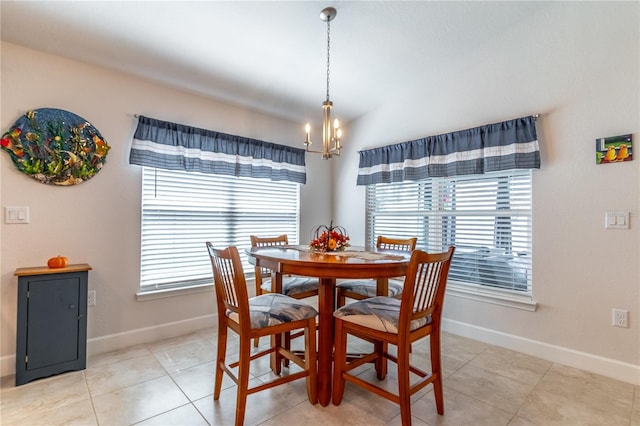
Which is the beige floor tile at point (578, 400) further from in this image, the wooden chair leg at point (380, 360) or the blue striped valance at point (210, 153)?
the blue striped valance at point (210, 153)

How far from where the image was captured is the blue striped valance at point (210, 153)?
2686 mm

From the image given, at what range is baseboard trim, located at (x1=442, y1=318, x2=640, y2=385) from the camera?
217cm

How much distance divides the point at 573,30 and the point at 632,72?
21.0 inches

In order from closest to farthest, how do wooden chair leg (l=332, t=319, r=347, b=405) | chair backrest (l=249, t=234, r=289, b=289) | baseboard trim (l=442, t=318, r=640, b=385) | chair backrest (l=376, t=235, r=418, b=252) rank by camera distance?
wooden chair leg (l=332, t=319, r=347, b=405) < baseboard trim (l=442, t=318, r=640, b=385) < chair backrest (l=376, t=235, r=418, b=252) < chair backrest (l=249, t=234, r=289, b=289)

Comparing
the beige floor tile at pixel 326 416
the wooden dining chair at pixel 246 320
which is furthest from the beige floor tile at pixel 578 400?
the wooden dining chair at pixel 246 320

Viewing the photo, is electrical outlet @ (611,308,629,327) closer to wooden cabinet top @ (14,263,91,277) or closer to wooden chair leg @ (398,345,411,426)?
wooden chair leg @ (398,345,411,426)

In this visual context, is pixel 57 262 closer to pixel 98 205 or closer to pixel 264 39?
pixel 98 205

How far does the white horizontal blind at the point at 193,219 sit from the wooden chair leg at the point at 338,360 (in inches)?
72.0

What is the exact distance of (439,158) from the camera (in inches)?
122

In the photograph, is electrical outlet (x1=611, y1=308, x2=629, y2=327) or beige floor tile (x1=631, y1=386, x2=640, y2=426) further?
electrical outlet (x1=611, y1=308, x2=629, y2=327)

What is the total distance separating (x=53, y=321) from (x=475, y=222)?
3515 mm

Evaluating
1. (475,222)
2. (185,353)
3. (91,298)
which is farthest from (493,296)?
(91,298)

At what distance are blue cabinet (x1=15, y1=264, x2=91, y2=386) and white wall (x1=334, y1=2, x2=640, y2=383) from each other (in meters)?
3.24

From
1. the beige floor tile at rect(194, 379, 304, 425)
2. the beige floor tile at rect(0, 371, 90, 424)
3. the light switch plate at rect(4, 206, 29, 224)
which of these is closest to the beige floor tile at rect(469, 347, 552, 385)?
the beige floor tile at rect(194, 379, 304, 425)
